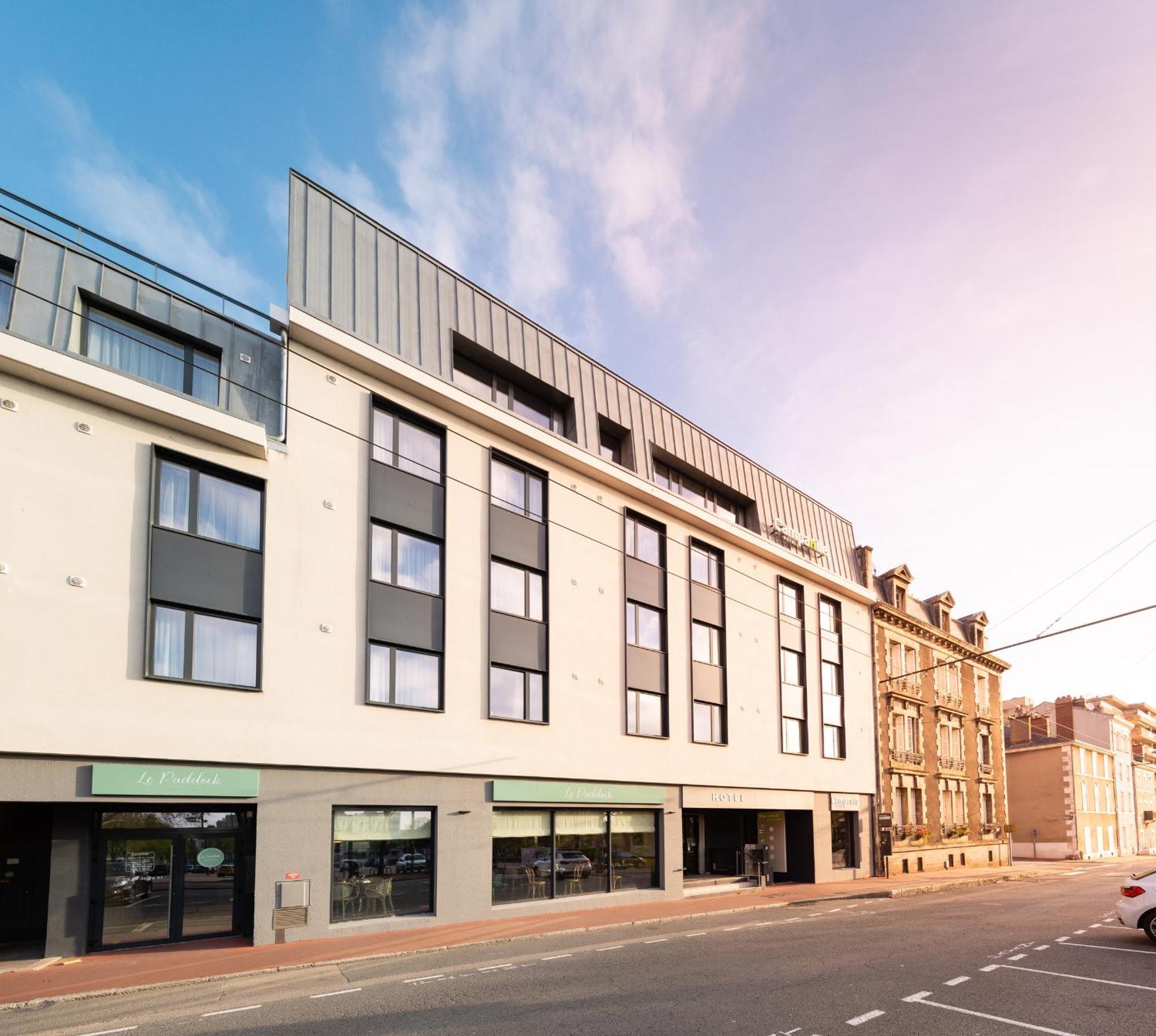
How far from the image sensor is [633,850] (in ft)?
81.2

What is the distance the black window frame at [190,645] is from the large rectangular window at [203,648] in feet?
0.03

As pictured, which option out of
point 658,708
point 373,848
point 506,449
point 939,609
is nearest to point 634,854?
point 658,708

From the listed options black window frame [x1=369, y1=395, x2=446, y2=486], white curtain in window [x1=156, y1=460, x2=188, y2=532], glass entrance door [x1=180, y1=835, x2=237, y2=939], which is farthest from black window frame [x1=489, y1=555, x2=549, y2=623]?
glass entrance door [x1=180, y1=835, x2=237, y2=939]

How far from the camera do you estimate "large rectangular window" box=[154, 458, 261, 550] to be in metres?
16.4

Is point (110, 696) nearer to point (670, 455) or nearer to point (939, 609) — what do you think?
point (670, 455)

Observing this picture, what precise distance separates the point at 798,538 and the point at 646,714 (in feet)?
36.7

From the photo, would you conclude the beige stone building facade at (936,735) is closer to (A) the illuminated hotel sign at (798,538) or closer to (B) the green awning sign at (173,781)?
(A) the illuminated hotel sign at (798,538)

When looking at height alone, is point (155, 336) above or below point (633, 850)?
above

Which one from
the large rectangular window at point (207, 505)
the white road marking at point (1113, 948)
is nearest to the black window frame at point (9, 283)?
the large rectangular window at point (207, 505)

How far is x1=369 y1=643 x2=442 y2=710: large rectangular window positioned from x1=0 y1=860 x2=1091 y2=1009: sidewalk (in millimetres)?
4544

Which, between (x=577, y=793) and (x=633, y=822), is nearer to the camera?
(x=577, y=793)

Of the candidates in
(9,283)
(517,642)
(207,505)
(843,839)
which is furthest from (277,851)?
(843,839)

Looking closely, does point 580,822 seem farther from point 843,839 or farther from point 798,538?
point 843,839

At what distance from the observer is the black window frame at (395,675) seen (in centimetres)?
1862
